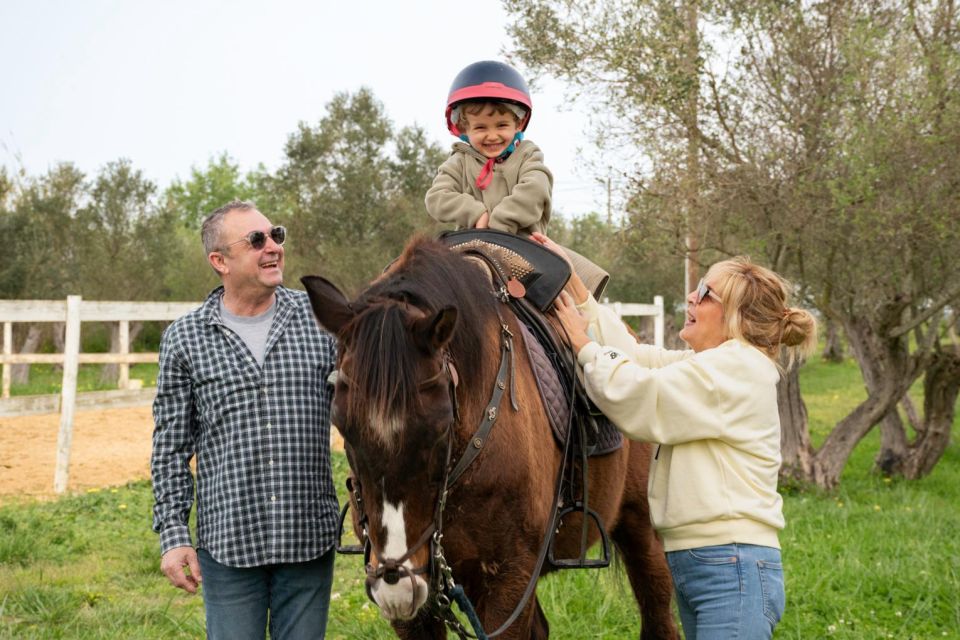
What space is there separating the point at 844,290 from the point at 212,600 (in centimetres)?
812

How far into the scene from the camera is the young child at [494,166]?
141 inches

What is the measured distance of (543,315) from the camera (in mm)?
3258

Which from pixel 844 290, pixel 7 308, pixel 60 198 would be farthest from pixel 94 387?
pixel 844 290

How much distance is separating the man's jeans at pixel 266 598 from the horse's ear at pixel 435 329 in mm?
1038

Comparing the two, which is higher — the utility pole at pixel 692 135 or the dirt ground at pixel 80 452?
the utility pole at pixel 692 135

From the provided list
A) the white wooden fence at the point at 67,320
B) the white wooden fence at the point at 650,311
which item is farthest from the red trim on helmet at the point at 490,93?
the white wooden fence at the point at 650,311

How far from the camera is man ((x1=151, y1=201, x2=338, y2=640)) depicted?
281 cm

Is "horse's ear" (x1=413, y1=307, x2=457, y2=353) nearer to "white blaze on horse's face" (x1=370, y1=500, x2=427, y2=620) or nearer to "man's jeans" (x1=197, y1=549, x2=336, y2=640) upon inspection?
"white blaze on horse's face" (x1=370, y1=500, x2=427, y2=620)

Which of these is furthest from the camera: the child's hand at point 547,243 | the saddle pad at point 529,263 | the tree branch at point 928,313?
the tree branch at point 928,313

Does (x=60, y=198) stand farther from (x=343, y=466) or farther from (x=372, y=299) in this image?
(x=372, y=299)

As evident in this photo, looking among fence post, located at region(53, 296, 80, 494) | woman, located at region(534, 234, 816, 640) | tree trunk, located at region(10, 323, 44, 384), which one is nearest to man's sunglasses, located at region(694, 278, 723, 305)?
woman, located at region(534, 234, 816, 640)

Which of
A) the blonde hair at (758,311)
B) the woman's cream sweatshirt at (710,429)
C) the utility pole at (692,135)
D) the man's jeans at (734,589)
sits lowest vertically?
the man's jeans at (734,589)

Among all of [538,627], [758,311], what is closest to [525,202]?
[758,311]

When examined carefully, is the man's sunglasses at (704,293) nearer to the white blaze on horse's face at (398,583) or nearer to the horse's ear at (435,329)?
the horse's ear at (435,329)
